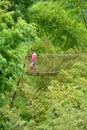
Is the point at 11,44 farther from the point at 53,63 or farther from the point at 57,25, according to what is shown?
the point at 57,25

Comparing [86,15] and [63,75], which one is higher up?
[63,75]

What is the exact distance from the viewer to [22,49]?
11266 mm

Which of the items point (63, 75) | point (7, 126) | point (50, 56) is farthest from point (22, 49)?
point (50, 56)

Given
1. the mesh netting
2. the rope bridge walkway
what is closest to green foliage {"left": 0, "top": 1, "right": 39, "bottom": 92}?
the rope bridge walkway

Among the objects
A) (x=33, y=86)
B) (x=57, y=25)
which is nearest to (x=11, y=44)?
(x=33, y=86)

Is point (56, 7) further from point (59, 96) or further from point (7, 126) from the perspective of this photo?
point (7, 126)

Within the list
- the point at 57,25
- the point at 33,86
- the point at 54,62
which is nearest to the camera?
the point at 33,86

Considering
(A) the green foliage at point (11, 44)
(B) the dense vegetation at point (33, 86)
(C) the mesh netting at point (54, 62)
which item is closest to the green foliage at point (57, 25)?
(B) the dense vegetation at point (33, 86)

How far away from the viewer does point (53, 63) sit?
718 inches

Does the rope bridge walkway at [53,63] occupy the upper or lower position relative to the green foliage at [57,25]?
upper

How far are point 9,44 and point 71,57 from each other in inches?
306

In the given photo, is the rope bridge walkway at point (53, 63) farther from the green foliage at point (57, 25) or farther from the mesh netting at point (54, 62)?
the green foliage at point (57, 25)

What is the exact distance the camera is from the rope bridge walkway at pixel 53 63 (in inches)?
703

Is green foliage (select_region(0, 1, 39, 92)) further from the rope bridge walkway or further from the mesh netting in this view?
the mesh netting
